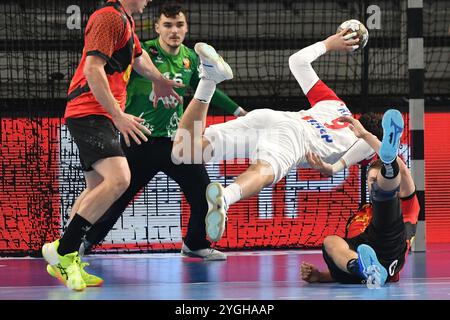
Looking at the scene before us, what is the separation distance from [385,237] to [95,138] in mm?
1913

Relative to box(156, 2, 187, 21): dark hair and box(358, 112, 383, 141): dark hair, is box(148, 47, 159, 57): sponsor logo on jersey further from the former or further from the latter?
box(358, 112, 383, 141): dark hair

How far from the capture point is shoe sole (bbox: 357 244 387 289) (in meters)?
5.85

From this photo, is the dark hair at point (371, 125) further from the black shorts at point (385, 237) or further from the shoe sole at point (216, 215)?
the shoe sole at point (216, 215)

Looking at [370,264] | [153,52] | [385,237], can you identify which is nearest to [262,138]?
[385,237]

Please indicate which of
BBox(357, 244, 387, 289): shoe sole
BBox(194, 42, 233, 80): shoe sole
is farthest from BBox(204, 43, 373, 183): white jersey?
BBox(357, 244, 387, 289): shoe sole

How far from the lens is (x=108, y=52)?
→ 5.94 meters

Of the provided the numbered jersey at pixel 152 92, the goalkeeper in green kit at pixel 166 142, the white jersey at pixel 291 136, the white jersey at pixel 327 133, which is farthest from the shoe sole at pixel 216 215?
the numbered jersey at pixel 152 92

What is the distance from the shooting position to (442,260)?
7824mm

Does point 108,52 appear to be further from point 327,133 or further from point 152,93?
point 152,93

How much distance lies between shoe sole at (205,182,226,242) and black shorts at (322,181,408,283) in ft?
2.52

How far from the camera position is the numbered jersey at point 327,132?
6.96 metres

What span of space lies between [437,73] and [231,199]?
7.32 m

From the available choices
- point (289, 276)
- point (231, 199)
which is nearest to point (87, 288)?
point (231, 199)
